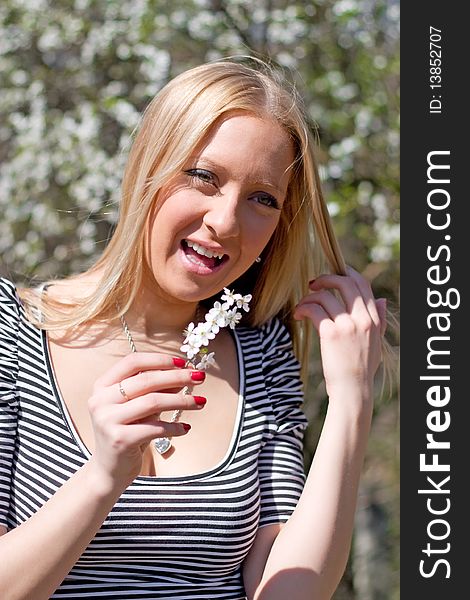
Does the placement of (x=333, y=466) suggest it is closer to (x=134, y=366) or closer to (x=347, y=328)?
(x=347, y=328)

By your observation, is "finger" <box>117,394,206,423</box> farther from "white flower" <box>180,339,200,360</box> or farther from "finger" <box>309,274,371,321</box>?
"finger" <box>309,274,371,321</box>

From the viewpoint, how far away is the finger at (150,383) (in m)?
1.47

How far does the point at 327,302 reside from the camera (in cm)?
209

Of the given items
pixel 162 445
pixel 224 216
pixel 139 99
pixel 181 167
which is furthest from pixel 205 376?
pixel 139 99

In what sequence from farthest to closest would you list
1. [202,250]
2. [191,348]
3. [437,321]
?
1. [437,321]
2. [202,250]
3. [191,348]

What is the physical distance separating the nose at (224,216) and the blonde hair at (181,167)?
0.11 metres

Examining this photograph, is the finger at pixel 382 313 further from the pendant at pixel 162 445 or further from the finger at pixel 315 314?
the pendant at pixel 162 445

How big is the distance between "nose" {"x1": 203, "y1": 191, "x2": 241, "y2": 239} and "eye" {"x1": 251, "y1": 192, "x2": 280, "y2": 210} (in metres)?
0.07

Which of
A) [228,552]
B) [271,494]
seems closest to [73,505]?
[228,552]

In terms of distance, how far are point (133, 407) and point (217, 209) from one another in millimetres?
539

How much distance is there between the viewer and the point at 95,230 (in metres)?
3.93

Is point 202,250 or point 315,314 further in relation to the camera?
point 315,314

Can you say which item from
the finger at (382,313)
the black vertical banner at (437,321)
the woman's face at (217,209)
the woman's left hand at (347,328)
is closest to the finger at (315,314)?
the woman's left hand at (347,328)

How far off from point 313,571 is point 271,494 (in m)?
0.23
